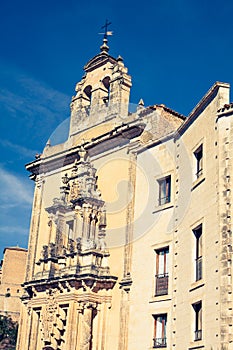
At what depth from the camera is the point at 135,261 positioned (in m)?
21.4

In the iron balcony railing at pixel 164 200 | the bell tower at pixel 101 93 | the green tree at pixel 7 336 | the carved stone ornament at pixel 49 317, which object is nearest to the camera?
the iron balcony railing at pixel 164 200

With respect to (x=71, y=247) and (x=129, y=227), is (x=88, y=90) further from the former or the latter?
(x=129, y=227)

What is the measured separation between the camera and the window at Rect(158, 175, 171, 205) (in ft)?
68.0

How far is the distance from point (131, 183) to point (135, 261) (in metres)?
3.17

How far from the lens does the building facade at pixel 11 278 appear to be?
58.5m

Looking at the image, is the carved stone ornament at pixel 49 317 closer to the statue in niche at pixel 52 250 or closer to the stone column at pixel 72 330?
the stone column at pixel 72 330

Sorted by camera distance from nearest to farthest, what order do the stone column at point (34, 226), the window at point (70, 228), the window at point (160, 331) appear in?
the window at point (160, 331), the window at point (70, 228), the stone column at point (34, 226)

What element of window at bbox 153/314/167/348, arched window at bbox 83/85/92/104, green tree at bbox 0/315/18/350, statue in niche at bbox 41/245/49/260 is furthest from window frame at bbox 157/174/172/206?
green tree at bbox 0/315/18/350

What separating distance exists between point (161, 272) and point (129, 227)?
2.72m

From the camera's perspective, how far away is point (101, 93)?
27.7 metres

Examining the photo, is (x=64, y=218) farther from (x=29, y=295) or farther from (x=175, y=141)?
(x=175, y=141)

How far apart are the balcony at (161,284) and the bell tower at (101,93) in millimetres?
8354

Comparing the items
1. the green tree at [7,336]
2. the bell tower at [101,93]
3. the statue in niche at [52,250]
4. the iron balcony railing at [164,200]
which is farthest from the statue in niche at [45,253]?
the green tree at [7,336]

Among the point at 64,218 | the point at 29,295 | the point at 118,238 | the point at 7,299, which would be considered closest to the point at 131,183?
the point at 118,238
